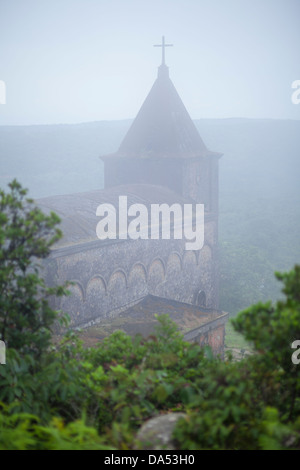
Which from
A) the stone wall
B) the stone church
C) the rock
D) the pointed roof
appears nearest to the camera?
the rock

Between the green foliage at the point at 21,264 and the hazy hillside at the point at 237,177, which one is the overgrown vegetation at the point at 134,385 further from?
the hazy hillside at the point at 237,177

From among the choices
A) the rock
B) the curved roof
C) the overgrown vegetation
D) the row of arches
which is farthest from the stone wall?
the rock

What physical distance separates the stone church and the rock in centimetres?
846

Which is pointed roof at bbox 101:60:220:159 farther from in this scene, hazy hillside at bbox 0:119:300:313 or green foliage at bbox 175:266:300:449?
green foliage at bbox 175:266:300:449

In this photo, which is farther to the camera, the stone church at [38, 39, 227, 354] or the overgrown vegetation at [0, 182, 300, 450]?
the stone church at [38, 39, 227, 354]

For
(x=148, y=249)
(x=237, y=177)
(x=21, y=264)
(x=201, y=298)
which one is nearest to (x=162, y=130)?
(x=148, y=249)

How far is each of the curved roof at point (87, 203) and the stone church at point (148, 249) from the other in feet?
0.12

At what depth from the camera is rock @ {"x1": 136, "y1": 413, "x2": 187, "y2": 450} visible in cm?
444

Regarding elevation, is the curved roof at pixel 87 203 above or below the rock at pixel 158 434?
above

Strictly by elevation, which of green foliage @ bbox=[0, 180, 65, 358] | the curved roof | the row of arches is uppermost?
the curved roof

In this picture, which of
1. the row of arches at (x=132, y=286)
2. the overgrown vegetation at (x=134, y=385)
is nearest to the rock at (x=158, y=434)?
the overgrown vegetation at (x=134, y=385)

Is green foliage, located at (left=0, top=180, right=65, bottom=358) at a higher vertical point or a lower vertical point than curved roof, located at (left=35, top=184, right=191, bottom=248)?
lower

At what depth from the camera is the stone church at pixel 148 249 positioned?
14625 millimetres
